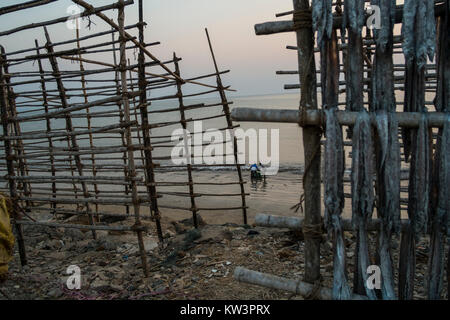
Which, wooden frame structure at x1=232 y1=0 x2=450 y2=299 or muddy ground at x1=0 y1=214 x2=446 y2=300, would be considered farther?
muddy ground at x1=0 y1=214 x2=446 y2=300

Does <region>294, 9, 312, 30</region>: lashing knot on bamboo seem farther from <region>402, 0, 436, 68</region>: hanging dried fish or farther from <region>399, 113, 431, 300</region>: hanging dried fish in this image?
<region>399, 113, 431, 300</region>: hanging dried fish

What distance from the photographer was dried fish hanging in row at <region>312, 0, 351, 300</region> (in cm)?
190

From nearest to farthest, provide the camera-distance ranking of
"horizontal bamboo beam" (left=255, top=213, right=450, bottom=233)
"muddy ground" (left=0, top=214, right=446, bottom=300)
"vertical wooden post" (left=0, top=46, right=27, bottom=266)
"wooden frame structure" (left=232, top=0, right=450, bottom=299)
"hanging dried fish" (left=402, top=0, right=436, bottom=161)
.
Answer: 1. "hanging dried fish" (left=402, top=0, right=436, bottom=161)
2. "wooden frame structure" (left=232, top=0, right=450, bottom=299)
3. "horizontal bamboo beam" (left=255, top=213, right=450, bottom=233)
4. "muddy ground" (left=0, top=214, right=446, bottom=300)
5. "vertical wooden post" (left=0, top=46, right=27, bottom=266)

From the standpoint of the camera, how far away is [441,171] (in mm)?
1922

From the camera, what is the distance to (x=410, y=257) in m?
2.08

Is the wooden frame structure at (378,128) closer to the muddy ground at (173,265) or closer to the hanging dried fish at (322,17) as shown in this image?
the hanging dried fish at (322,17)

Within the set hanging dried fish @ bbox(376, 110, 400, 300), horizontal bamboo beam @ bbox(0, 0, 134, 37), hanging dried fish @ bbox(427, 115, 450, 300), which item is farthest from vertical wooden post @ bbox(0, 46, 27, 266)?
hanging dried fish @ bbox(427, 115, 450, 300)

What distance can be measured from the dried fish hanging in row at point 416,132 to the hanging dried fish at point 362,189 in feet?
0.91

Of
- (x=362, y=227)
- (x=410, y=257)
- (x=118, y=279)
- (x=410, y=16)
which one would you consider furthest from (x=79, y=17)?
(x=410, y=257)

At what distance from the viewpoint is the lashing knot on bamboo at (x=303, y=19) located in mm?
1973

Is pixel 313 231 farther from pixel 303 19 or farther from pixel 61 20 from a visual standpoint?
pixel 61 20

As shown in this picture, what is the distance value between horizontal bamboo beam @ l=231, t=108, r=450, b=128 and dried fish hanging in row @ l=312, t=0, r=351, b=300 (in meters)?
0.06

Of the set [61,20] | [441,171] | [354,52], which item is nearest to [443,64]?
[354,52]

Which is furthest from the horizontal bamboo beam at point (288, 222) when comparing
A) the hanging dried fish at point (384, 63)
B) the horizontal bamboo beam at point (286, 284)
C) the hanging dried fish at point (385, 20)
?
the hanging dried fish at point (385, 20)
